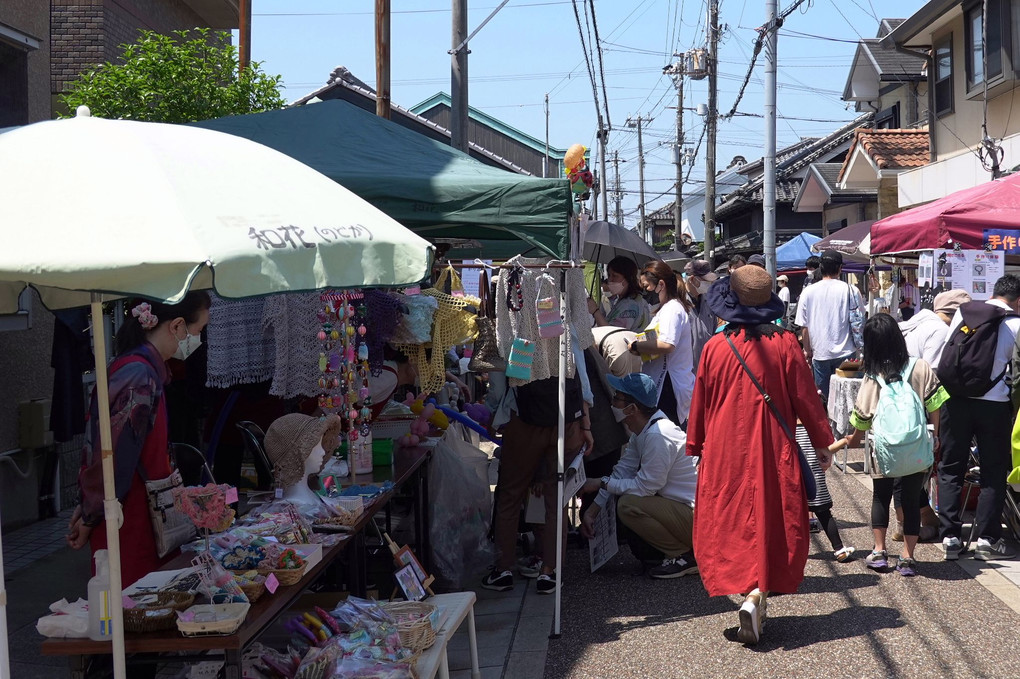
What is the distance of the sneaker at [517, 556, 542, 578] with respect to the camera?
684 cm

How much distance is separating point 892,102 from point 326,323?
21.4 m

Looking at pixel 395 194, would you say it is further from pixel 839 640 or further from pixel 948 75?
pixel 948 75

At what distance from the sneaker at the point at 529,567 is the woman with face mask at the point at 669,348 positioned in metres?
1.78

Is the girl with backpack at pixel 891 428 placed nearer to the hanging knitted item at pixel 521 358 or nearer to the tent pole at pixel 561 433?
the tent pole at pixel 561 433

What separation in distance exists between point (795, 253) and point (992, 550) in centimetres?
1690

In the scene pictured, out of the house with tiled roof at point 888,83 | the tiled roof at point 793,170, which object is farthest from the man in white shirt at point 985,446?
the tiled roof at point 793,170

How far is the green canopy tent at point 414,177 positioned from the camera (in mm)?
5941

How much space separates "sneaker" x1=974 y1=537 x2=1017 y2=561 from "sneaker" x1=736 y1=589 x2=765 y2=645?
94.4 inches

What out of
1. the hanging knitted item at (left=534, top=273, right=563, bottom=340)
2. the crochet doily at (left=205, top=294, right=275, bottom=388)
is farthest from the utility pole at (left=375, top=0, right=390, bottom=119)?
the hanging knitted item at (left=534, top=273, right=563, bottom=340)

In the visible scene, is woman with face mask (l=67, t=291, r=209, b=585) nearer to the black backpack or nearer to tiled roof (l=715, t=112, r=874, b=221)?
the black backpack

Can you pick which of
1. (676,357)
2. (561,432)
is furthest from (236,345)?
(676,357)

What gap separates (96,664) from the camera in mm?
→ 3447

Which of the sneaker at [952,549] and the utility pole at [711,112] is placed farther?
the utility pole at [711,112]

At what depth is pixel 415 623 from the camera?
413cm
